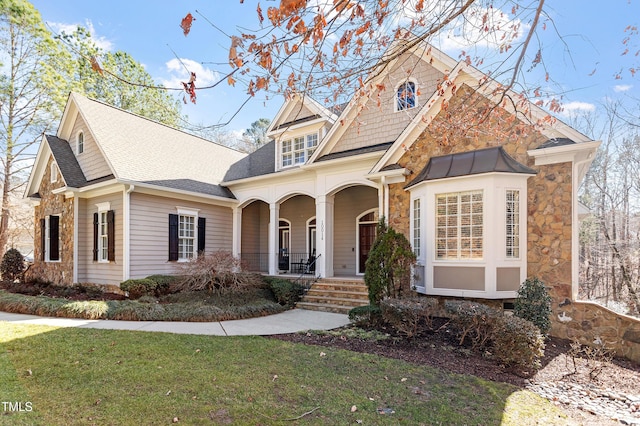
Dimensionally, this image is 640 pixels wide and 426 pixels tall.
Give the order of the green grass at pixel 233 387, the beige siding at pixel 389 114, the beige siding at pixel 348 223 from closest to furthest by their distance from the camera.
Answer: the green grass at pixel 233 387 → the beige siding at pixel 389 114 → the beige siding at pixel 348 223

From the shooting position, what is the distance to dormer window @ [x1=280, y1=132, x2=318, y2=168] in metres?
13.5

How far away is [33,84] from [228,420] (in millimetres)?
24062

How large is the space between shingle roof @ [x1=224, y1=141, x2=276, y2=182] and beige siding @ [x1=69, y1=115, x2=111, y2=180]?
4.63 meters

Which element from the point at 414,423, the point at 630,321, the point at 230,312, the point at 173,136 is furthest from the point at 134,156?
the point at 630,321

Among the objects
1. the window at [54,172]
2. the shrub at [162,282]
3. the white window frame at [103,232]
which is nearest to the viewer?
the shrub at [162,282]

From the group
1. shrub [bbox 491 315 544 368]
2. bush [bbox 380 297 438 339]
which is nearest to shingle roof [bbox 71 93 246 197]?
bush [bbox 380 297 438 339]

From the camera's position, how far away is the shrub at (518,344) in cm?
543

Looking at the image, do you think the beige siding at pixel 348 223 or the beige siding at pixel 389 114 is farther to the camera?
the beige siding at pixel 348 223

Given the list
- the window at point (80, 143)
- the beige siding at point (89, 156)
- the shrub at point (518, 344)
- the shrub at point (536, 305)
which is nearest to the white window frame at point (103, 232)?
the beige siding at point (89, 156)

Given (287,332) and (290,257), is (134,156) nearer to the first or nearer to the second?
(290,257)

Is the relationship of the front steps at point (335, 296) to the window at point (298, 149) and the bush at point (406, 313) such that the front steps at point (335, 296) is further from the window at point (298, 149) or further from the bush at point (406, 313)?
the window at point (298, 149)

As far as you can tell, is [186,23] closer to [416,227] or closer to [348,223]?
[416,227]

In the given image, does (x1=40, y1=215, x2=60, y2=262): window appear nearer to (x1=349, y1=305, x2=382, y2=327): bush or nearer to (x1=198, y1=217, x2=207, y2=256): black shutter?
(x1=198, y1=217, x2=207, y2=256): black shutter

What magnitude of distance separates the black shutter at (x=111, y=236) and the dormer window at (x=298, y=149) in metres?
6.27
